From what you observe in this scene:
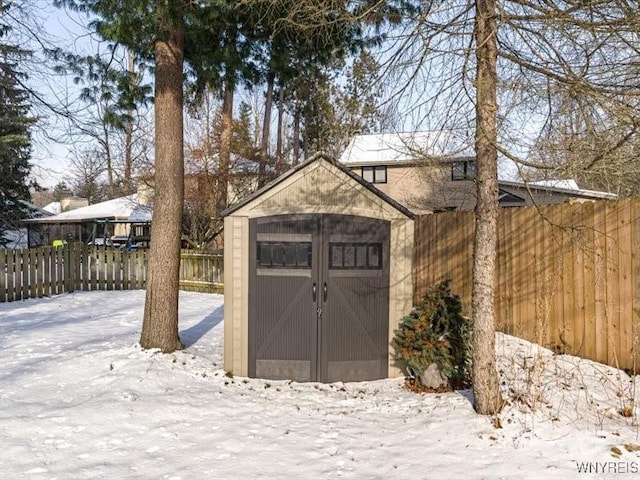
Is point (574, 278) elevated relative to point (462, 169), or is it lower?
lower

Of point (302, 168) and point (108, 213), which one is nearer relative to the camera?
point (302, 168)

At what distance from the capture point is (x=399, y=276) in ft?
20.4

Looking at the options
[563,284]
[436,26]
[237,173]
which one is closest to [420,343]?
[563,284]

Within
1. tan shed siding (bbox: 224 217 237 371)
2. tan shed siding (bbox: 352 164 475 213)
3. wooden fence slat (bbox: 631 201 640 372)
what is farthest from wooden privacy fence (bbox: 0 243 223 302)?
tan shed siding (bbox: 352 164 475 213)

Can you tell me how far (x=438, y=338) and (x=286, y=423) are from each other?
204 cm

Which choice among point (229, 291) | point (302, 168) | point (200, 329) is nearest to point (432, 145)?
point (302, 168)

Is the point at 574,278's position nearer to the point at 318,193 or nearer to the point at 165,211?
the point at 318,193

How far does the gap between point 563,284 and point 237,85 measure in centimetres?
569

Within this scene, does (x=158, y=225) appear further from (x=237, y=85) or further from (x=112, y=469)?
(x=112, y=469)

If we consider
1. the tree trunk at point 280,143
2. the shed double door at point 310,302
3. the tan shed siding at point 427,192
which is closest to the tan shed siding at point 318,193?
the shed double door at point 310,302

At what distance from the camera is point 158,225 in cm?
647

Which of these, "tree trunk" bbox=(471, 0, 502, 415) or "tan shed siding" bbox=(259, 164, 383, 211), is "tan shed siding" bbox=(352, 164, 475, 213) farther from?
"tree trunk" bbox=(471, 0, 502, 415)

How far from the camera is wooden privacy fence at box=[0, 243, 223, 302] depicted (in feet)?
35.0

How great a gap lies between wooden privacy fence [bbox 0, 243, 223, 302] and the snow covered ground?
493cm
